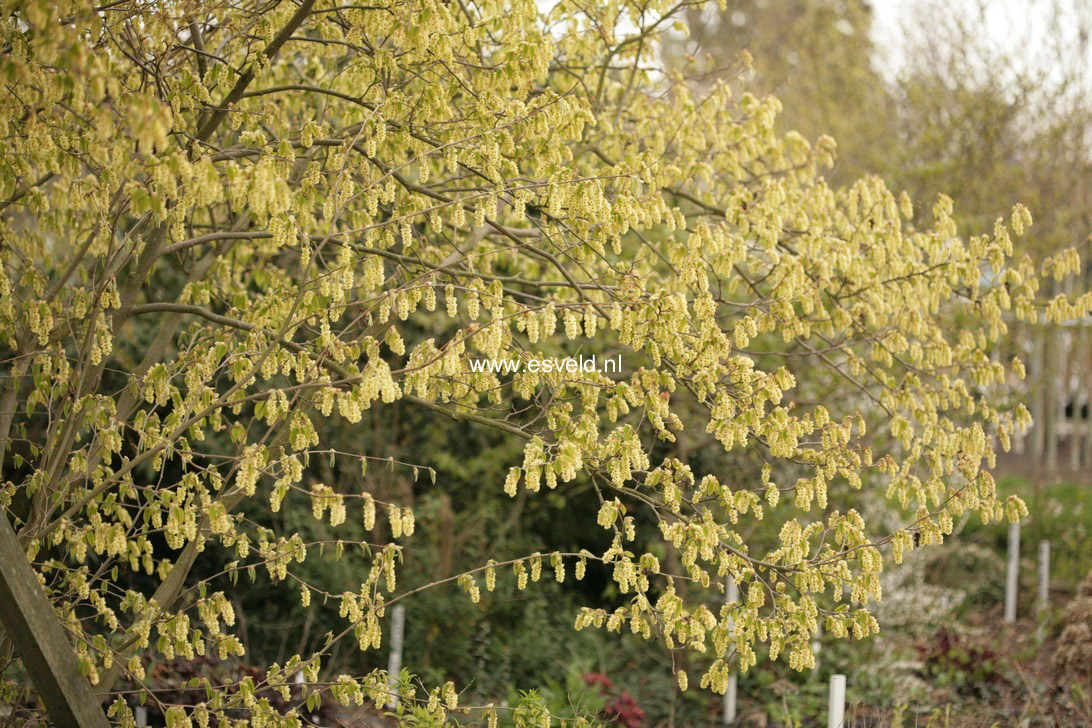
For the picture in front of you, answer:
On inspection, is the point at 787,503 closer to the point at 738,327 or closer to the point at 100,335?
the point at 738,327

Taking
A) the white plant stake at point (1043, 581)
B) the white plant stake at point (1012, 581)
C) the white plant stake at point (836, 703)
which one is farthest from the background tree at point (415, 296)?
the white plant stake at point (1043, 581)

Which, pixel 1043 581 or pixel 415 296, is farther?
pixel 1043 581

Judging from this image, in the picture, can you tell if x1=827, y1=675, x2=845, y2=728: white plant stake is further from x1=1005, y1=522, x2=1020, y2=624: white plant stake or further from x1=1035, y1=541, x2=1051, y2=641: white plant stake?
x1=1005, y1=522, x2=1020, y2=624: white plant stake

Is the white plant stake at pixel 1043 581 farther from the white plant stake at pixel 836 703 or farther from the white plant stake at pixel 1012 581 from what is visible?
the white plant stake at pixel 836 703

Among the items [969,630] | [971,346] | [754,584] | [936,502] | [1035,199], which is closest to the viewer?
[754,584]

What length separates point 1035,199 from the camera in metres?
11.9

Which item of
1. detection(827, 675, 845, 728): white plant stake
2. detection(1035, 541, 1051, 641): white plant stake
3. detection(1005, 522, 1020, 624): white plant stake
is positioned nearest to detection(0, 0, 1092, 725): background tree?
detection(827, 675, 845, 728): white plant stake

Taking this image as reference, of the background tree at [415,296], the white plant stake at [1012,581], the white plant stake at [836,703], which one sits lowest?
the white plant stake at [836,703]

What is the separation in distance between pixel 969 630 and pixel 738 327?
5.54 meters

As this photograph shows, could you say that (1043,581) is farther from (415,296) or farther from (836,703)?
(415,296)

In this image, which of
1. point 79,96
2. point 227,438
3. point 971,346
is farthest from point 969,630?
point 79,96

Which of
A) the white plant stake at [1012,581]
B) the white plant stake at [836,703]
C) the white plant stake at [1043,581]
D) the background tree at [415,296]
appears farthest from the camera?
the white plant stake at [1012,581]

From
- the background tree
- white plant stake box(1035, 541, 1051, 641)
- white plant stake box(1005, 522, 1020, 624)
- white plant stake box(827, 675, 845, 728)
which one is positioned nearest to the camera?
the background tree

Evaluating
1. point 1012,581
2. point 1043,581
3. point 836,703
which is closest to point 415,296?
point 836,703
